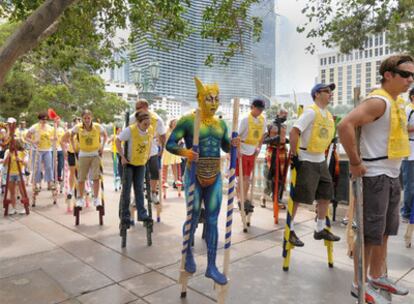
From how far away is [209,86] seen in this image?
134 inches

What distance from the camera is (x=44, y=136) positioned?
333 inches

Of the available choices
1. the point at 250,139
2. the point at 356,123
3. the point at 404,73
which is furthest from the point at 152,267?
the point at 404,73

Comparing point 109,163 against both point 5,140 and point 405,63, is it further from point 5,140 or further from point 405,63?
point 405,63

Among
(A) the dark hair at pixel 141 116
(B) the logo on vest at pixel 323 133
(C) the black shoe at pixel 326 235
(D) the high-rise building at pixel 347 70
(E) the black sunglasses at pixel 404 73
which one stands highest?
(D) the high-rise building at pixel 347 70

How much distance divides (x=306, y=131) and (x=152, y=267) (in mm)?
2486

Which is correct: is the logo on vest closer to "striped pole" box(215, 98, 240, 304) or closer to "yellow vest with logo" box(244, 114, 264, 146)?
"striped pole" box(215, 98, 240, 304)

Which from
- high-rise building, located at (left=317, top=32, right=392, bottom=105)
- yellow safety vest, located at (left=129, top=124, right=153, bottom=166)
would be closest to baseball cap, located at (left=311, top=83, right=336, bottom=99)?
yellow safety vest, located at (left=129, top=124, right=153, bottom=166)

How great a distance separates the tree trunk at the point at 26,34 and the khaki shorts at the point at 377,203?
3.45m

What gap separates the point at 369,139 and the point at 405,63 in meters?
0.66

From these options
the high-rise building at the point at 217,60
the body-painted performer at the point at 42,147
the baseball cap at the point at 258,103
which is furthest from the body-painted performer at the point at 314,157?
the body-painted performer at the point at 42,147

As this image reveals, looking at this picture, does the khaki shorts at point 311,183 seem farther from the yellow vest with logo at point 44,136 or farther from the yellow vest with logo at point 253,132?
the yellow vest with logo at point 44,136

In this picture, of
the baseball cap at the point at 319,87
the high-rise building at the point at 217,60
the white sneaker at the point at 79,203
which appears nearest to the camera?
the baseball cap at the point at 319,87

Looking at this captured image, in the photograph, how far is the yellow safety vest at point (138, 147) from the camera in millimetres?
4938

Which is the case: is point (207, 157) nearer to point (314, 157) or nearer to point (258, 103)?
point (314, 157)
